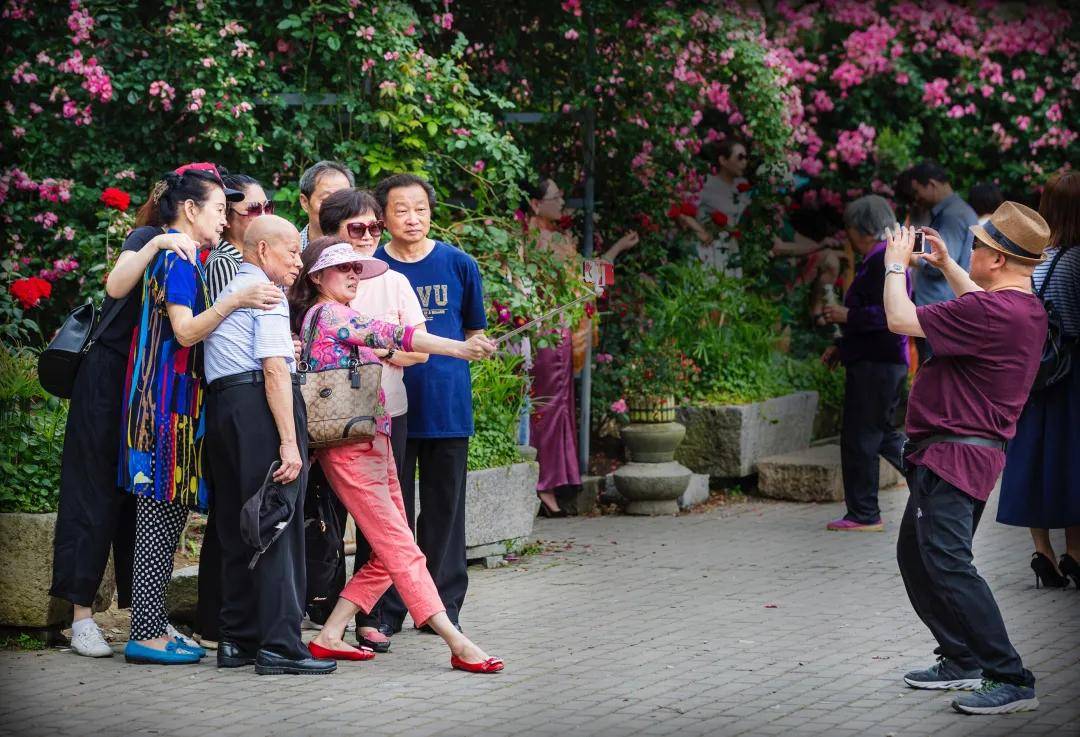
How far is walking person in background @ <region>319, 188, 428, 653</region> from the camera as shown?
19.6 ft

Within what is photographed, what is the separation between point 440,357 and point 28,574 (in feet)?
6.06

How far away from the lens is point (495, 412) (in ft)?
26.7

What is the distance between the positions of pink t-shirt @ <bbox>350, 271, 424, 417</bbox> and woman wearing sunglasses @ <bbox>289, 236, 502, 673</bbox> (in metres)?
0.09

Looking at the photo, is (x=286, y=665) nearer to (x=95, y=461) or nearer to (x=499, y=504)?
(x=95, y=461)

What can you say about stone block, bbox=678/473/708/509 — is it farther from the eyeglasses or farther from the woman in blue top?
the woman in blue top

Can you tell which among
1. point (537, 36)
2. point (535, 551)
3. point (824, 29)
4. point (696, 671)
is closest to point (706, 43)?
point (537, 36)

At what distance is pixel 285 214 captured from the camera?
852 centimetres

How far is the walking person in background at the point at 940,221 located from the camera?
30.9 feet

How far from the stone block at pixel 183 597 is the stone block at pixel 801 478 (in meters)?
4.80

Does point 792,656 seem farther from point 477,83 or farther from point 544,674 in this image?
point 477,83

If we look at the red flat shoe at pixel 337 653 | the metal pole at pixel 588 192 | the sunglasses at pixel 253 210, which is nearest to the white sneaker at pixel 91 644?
the red flat shoe at pixel 337 653

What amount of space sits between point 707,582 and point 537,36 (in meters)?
4.11

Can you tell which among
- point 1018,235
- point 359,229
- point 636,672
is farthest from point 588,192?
point 1018,235

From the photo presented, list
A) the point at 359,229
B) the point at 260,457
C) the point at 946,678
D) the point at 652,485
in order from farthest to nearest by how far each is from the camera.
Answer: the point at 652,485
the point at 359,229
the point at 260,457
the point at 946,678
